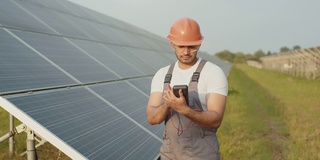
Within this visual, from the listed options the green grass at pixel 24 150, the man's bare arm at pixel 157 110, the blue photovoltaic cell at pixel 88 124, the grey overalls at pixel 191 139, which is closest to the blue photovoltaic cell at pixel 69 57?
the blue photovoltaic cell at pixel 88 124

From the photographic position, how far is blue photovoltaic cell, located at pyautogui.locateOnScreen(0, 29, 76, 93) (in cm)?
432

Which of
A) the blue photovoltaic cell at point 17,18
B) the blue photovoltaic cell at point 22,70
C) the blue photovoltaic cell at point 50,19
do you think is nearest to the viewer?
the blue photovoltaic cell at point 22,70

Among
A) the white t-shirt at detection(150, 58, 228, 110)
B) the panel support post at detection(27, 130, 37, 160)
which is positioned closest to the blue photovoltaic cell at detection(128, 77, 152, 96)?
the panel support post at detection(27, 130, 37, 160)

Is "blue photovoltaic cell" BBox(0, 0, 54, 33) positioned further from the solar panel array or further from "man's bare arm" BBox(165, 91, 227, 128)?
"man's bare arm" BBox(165, 91, 227, 128)

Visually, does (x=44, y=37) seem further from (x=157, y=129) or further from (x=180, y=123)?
(x=180, y=123)

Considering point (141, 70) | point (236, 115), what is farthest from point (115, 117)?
point (236, 115)

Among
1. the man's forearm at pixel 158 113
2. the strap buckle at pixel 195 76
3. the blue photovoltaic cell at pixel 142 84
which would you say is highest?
the strap buckle at pixel 195 76

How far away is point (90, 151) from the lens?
3.78 metres

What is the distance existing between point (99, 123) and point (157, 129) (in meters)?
1.26

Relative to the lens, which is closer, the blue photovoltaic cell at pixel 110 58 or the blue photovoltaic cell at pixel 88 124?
the blue photovoltaic cell at pixel 88 124

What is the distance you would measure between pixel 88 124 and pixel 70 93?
731 mm

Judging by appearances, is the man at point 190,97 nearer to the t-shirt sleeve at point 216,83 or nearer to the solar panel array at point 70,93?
the t-shirt sleeve at point 216,83

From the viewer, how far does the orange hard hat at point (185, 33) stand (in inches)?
117

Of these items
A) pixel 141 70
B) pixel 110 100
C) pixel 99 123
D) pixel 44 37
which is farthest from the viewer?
pixel 141 70
